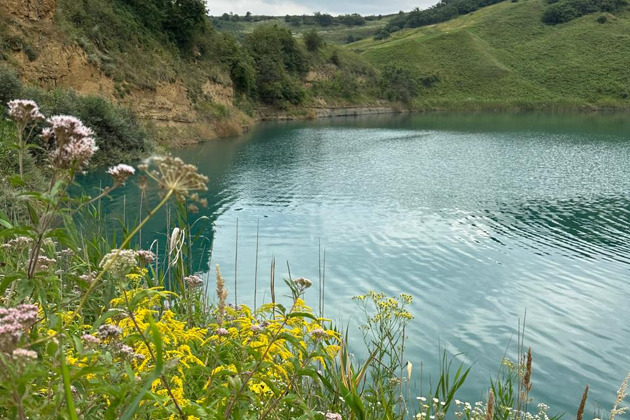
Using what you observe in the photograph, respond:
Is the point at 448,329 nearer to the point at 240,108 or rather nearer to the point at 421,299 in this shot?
the point at 421,299

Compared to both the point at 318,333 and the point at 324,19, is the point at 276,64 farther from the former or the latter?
the point at 324,19

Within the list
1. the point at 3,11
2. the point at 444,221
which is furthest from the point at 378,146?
the point at 3,11

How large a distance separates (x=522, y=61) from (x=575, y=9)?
23.8 meters

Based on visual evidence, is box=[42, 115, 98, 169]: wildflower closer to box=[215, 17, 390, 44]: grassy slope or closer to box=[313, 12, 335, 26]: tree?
box=[215, 17, 390, 44]: grassy slope

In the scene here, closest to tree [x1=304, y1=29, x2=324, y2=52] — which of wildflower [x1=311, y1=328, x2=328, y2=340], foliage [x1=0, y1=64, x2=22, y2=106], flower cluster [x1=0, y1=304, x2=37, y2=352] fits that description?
foliage [x1=0, y1=64, x2=22, y2=106]

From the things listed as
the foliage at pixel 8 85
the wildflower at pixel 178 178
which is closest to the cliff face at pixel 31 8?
the foliage at pixel 8 85

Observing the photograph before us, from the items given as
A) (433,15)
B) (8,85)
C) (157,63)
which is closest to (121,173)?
(8,85)

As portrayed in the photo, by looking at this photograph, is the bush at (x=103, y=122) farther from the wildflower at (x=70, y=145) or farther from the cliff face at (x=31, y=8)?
the wildflower at (x=70, y=145)

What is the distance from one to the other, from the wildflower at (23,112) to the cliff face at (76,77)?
2576 centimetres

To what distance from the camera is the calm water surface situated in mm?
8523

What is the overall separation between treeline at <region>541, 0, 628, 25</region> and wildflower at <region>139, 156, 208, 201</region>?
428 ft

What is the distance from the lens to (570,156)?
30.7 m

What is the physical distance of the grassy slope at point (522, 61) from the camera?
8769 cm

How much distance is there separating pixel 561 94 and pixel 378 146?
67653 mm
